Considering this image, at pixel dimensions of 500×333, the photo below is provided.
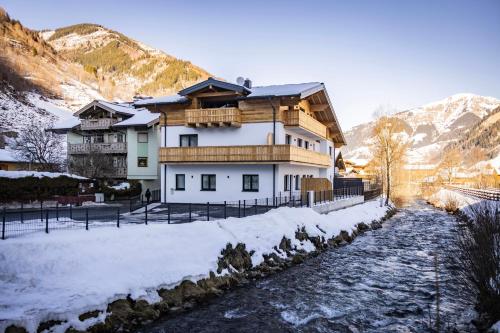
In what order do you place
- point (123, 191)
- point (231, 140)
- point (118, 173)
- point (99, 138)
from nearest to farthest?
point (231, 140) < point (123, 191) < point (118, 173) < point (99, 138)

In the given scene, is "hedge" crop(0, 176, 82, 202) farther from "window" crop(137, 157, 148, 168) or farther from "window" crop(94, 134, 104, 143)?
"window" crop(94, 134, 104, 143)

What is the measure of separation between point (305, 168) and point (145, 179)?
17.0 m

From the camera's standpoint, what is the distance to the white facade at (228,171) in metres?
30.8

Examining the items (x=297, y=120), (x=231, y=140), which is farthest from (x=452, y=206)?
(x=231, y=140)

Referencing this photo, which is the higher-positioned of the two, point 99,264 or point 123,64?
point 123,64

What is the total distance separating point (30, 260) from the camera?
459 inches

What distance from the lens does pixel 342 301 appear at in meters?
13.9

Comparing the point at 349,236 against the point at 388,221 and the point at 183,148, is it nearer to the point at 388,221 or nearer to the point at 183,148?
the point at 388,221

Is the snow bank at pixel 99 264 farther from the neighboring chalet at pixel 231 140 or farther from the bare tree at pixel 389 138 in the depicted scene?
the bare tree at pixel 389 138

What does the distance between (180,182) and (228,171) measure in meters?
4.69

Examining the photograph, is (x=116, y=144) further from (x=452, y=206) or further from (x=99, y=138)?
(x=452, y=206)

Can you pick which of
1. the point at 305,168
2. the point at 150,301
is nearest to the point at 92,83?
the point at 305,168

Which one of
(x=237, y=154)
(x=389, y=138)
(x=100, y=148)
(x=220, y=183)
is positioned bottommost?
(x=220, y=183)

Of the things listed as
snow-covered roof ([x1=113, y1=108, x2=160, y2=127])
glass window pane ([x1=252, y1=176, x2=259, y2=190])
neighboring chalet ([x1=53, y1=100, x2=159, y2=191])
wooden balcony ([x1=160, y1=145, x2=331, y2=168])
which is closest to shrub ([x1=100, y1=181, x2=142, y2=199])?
neighboring chalet ([x1=53, y1=100, x2=159, y2=191])
